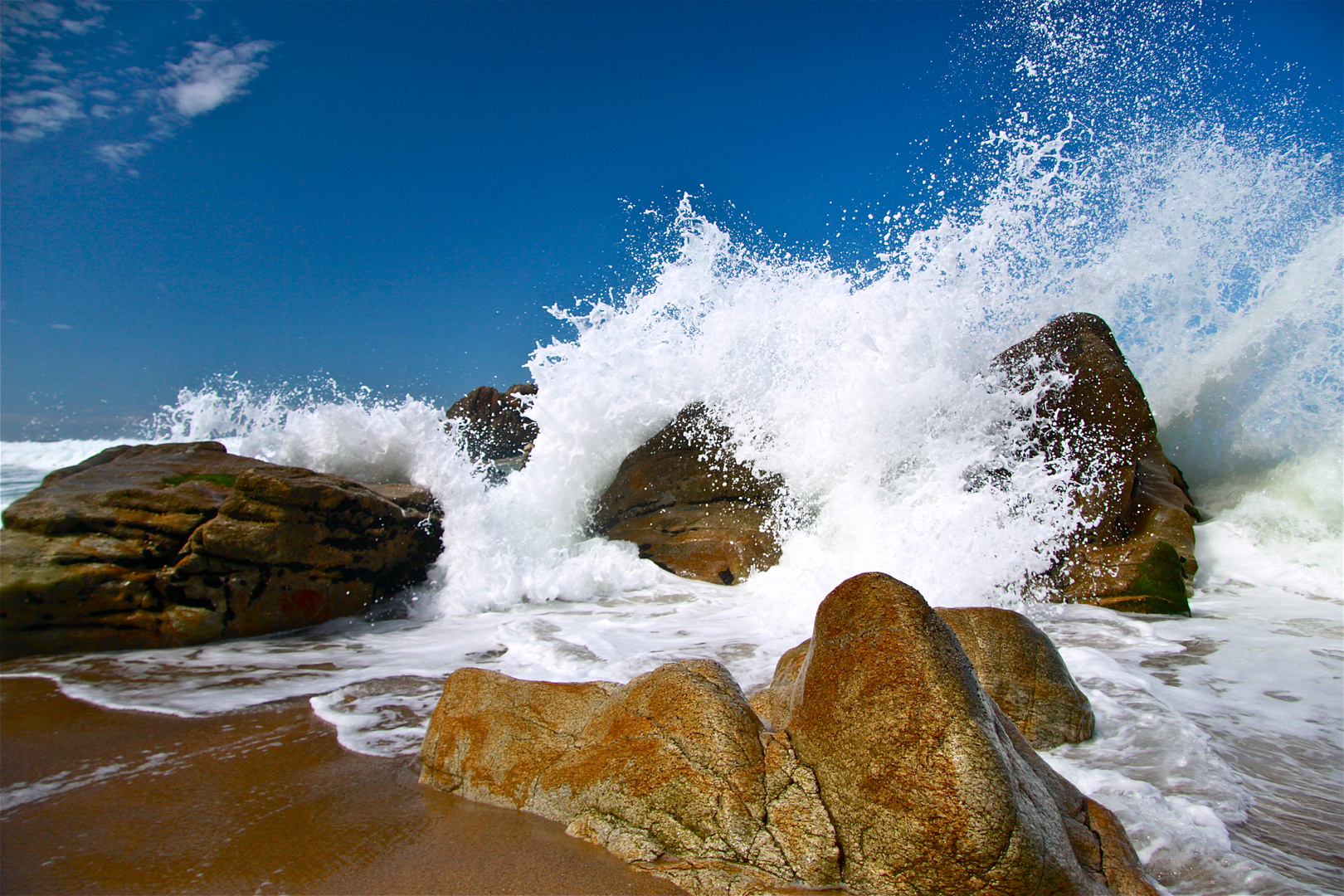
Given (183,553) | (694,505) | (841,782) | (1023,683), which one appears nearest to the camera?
(841,782)

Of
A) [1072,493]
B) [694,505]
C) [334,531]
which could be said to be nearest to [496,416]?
[694,505]

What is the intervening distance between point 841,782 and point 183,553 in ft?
16.4

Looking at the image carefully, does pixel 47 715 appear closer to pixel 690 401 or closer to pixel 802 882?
pixel 802 882

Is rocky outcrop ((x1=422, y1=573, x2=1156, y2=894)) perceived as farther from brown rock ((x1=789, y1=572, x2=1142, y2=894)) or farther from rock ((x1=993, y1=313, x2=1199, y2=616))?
rock ((x1=993, y1=313, x2=1199, y2=616))

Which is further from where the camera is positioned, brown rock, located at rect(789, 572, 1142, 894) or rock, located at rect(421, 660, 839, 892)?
rock, located at rect(421, 660, 839, 892)

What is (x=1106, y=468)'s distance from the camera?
240 inches

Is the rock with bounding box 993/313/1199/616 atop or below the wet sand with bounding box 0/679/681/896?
atop

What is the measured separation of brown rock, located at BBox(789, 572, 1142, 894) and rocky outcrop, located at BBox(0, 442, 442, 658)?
4.45 meters

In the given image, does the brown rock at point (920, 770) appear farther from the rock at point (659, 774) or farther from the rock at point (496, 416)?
the rock at point (496, 416)

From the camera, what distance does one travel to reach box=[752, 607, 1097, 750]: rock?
2.99 m

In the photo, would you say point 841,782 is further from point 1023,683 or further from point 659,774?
point 1023,683

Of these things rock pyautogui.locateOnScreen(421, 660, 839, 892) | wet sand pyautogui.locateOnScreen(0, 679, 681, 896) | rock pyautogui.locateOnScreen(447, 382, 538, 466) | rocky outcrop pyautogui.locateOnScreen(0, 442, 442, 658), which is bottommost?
wet sand pyautogui.locateOnScreen(0, 679, 681, 896)

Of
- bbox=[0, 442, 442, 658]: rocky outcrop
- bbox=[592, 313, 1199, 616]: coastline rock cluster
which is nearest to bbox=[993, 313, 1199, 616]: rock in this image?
bbox=[592, 313, 1199, 616]: coastline rock cluster

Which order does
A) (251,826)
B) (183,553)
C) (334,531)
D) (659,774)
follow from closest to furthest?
(659,774) < (251,826) < (183,553) < (334,531)
